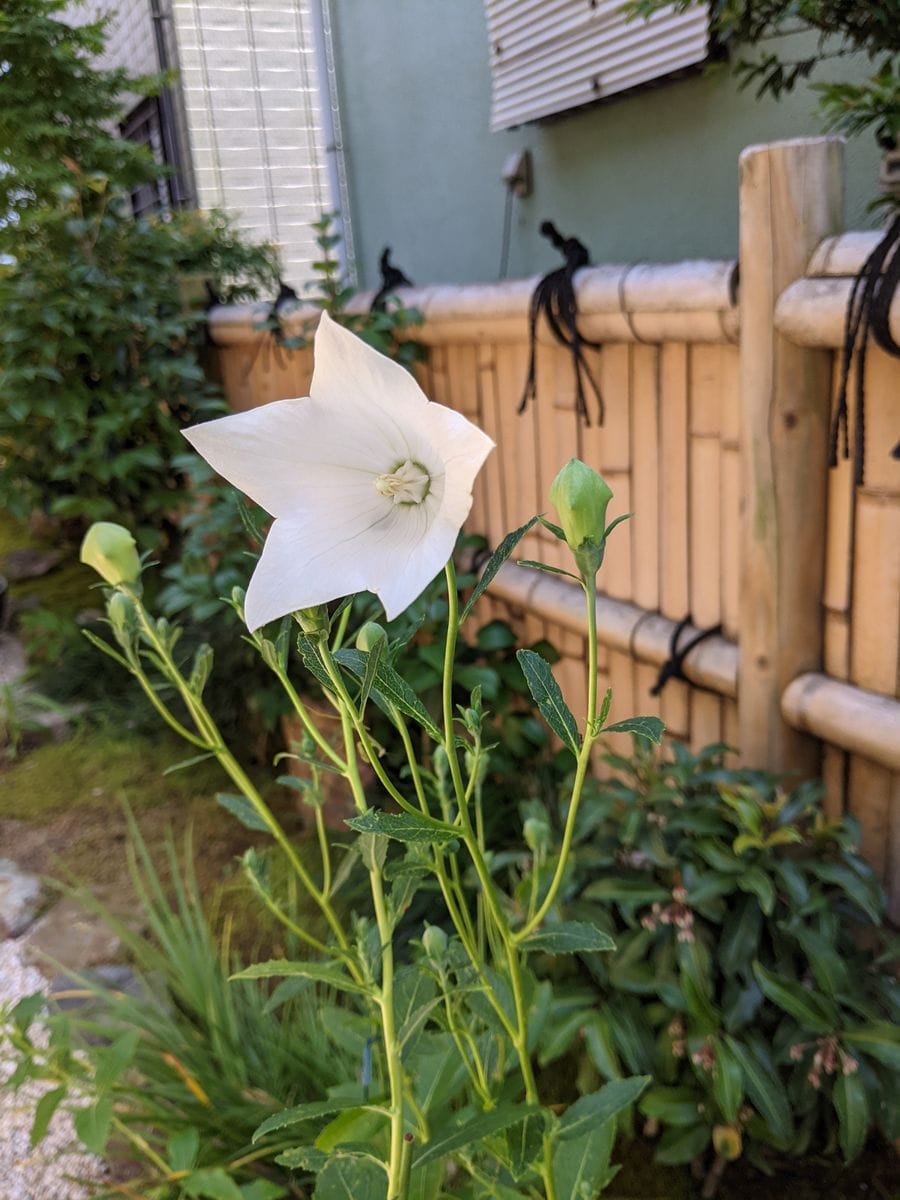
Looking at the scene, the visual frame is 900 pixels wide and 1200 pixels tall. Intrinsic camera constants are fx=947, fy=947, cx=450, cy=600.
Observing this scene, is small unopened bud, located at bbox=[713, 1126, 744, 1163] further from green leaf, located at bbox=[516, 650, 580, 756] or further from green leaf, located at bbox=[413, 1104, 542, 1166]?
green leaf, located at bbox=[516, 650, 580, 756]

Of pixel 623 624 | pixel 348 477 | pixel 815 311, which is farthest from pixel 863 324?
pixel 348 477

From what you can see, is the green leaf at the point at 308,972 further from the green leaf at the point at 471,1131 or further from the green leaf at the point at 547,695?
the green leaf at the point at 547,695

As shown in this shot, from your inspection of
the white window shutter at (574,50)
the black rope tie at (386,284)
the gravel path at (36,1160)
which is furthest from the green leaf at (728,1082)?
the white window shutter at (574,50)

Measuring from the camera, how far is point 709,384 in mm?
1822

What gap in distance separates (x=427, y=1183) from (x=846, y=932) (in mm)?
913

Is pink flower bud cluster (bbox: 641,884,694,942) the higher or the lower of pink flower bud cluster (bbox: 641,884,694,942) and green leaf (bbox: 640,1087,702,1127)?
the higher

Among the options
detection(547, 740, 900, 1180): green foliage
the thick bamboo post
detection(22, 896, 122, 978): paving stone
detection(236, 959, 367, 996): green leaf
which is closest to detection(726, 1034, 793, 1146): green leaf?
detection(547, 740, 900, 1180): green foliage

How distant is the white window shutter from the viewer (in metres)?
2.79

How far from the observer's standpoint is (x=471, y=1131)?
0.74 metres

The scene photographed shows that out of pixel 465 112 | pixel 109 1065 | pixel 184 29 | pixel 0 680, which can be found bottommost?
pixel 0 680

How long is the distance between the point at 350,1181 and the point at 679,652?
1.30m

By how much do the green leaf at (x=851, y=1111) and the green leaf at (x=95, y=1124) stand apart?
0.99 meters

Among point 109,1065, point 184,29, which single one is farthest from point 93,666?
point 184,29

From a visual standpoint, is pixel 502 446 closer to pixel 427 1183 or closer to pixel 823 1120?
pixel 823 1120
